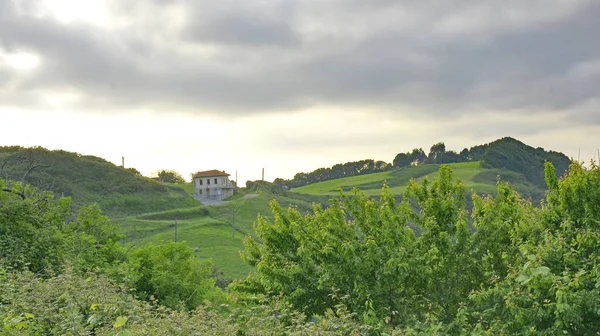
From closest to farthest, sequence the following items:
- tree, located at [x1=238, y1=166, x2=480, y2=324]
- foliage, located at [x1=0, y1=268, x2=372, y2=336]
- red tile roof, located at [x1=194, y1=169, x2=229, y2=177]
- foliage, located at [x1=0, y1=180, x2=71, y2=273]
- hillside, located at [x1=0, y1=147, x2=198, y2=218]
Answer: foliage, located at [x1=0, y1=268, x2=372, y2=336]
tree, located at [x1=238, y1=166, x2=480, y2=324]
foliage, located at [x1=0, y1=180, x2=71, y2=273]
hillside, located at [x1=0, y1=147, x2=198, y2=218]
red tile roof, located at [x1=194, y1=169, x2=229, y2=177]

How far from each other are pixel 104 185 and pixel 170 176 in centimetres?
6032

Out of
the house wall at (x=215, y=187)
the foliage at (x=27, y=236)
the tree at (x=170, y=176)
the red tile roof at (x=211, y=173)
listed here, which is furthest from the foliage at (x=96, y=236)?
A: the tree at (x=170, y=176)

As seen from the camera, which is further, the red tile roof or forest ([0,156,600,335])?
the red tile roof

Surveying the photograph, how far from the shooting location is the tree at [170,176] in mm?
173875

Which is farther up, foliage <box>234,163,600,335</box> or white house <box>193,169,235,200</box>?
white house <box>193,169,235,200</box>

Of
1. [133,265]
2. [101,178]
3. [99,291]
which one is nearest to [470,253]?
[99,291]

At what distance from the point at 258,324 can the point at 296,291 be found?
11.3 metres

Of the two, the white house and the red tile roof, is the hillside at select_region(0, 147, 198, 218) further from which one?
the red tile roof

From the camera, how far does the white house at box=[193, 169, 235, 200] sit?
13175 centimetres

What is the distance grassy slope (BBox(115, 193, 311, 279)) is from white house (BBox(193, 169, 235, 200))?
1291 cm

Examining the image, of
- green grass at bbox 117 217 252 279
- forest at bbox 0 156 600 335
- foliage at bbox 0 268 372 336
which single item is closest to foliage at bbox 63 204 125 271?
forest at bbox 0 156 600 335

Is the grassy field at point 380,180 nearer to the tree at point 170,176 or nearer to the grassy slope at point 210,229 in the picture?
the tree at point 170,176

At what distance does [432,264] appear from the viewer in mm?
19781

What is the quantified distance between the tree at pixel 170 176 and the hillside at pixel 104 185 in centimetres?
4146
